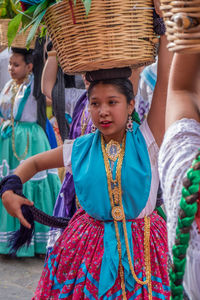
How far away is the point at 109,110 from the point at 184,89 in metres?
1.13

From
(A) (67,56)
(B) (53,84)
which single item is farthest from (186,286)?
(B) (53,84)

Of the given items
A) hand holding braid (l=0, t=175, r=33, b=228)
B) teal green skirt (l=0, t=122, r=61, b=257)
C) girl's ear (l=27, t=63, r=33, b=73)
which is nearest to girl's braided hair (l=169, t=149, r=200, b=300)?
hand holding braid (l=0, t=175, r=33, b=228)

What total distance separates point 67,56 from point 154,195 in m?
0.86

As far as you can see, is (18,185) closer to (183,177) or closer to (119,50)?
(119,50)

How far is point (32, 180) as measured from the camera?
559 cm

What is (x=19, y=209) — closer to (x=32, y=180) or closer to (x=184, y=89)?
(x=184, y=89)

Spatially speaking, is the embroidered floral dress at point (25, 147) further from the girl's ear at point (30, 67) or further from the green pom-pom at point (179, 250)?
the green pom-pom at point (179, 250)

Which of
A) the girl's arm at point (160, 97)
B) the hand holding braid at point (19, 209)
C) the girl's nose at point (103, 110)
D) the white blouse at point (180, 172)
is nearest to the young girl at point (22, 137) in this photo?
the hand holding braid at point (19, 209)

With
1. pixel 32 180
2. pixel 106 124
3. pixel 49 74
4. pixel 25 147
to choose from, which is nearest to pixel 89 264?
pixel 106 124

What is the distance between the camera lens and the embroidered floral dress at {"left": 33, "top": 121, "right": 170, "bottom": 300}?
7.88 feet

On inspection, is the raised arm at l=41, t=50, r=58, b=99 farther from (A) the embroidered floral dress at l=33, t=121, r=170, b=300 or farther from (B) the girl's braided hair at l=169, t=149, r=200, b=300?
(B) the girl's braided hair at l=169, t=149, r=200, b=300

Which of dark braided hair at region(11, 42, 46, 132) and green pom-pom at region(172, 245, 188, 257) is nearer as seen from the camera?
green pom-pom at region(172, 245, 188, 257)

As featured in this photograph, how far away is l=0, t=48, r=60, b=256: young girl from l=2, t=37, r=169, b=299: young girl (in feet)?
9.69

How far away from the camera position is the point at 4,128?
575 cm
